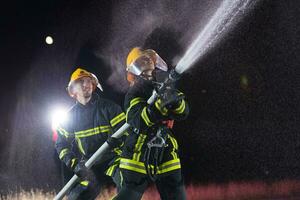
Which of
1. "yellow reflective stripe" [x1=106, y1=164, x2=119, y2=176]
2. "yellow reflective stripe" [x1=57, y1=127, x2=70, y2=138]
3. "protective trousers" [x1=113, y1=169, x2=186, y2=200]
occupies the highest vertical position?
Answer: "yellow reflective stripe" [x1=57, y1=127, x2=70, y2=138]

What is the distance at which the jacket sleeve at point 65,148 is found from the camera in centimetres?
536

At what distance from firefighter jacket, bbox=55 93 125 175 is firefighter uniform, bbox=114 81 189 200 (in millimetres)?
1024

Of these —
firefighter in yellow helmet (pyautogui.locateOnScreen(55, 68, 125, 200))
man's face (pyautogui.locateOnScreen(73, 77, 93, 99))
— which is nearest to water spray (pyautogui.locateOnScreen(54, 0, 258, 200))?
firefighter in yellow helmet (pyautogui.locateOnScreen(55, 68, 125, 200))

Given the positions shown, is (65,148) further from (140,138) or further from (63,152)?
(140,138)

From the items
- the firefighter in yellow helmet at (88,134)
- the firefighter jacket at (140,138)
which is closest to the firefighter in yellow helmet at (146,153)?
the firefighter jacket at (140,138)

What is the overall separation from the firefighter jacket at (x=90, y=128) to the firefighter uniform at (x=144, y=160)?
1024mm

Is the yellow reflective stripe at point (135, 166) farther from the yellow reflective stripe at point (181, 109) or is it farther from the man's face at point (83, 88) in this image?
the man's face at point (83, 88)

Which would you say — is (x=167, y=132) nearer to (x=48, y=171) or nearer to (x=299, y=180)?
(x=299, y=180)

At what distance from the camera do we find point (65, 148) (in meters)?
5.50

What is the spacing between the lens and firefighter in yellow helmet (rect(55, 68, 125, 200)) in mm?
5226

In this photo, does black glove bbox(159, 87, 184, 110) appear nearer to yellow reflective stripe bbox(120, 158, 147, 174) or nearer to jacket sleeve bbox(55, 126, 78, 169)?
yellow reflective stripe bbox(120, 158, 147, 174)

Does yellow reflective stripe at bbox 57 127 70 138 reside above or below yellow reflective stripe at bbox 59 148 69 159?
above

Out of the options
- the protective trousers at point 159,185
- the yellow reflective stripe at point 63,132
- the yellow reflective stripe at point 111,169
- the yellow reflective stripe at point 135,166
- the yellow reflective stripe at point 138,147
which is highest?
the yellow reflective stripe at point 63,132

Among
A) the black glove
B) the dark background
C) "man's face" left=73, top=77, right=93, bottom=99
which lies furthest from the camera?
the dark background
